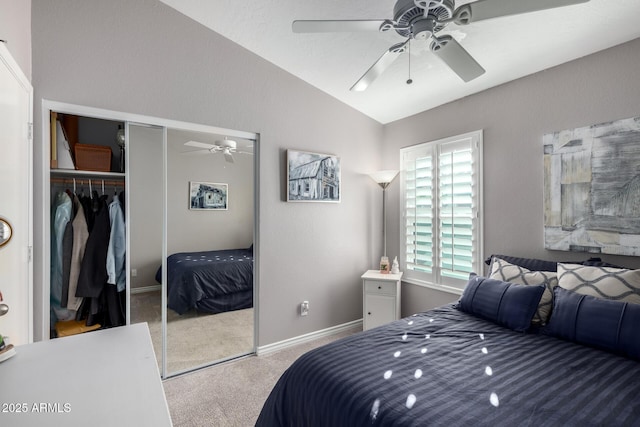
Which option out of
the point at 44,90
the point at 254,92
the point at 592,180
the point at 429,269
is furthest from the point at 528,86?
the point at 44,90

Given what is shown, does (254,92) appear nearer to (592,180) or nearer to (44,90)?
(44,90)

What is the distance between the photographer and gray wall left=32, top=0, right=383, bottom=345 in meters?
2.13

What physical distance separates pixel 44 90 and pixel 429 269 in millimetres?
3570

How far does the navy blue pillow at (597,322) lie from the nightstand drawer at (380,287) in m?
1.47

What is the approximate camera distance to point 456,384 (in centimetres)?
131

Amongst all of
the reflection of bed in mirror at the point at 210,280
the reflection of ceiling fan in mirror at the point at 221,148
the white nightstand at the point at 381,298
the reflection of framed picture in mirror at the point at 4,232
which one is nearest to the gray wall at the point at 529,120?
the white nightstand at the point at 381,298

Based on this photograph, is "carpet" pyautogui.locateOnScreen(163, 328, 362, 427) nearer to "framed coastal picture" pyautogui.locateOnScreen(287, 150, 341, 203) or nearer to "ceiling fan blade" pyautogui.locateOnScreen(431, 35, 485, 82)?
"framed coastal picture" pyautogui.locateOnScreen(287, 150, 341, 203)

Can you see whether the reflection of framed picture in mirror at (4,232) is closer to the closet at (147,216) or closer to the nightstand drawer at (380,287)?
the closet at (147,216)

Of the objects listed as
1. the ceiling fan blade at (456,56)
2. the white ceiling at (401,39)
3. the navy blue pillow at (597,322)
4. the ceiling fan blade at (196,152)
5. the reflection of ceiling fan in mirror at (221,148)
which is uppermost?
the white ceiling at (401,39)

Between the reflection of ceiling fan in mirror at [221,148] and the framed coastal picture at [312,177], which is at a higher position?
the reflection of ceiling fan in mirror at [221,148]

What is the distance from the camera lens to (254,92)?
2898 mm

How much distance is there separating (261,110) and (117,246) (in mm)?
1702

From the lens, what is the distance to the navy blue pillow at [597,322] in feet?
5.10

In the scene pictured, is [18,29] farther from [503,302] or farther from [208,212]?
[503,302]
